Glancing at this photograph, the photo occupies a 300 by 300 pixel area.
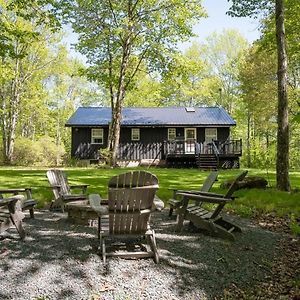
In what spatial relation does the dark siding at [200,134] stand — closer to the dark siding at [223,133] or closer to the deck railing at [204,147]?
the dark siding at [223,133]

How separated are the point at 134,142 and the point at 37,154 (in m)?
6.49

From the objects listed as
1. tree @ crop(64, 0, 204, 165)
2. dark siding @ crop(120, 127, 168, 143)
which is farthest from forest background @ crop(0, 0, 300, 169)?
dark siding @ crop(120, 127, 168, 143)

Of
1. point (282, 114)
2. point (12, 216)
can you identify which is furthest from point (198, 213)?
point (282, 114)

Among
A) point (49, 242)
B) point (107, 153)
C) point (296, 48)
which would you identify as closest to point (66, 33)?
point (107, 153)

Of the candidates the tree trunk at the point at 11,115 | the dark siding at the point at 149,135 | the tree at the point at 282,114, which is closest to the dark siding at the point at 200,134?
the dark siding at the point at 149,135

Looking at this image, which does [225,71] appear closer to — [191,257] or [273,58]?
[273,58]

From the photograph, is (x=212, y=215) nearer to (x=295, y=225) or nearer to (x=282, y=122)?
(x=295, y=225)

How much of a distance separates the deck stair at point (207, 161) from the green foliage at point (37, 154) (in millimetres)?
9169

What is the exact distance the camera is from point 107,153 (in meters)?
20.2

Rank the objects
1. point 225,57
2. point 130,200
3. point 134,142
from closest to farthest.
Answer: point 130,200 → point 134,142 → point 225,57

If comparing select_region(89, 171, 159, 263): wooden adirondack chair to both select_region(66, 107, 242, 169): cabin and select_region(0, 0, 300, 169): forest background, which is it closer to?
select_region(0, 0, 300, 169): forest background

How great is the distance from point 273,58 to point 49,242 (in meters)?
23.4

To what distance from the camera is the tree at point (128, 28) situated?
20000 mm

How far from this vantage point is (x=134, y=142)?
80.1 feet
